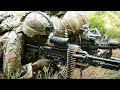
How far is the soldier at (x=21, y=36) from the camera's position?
3.58 m

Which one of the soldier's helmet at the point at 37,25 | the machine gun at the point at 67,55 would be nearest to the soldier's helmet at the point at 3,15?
the soldier's helmet at the point at 37,25

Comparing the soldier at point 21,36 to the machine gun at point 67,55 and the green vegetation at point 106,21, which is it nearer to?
the machine gun at point 67,55

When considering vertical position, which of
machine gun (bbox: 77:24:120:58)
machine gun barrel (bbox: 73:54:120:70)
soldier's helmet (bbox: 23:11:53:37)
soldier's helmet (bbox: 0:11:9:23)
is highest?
soldier's helmet (bbox: 0:11:9:23)

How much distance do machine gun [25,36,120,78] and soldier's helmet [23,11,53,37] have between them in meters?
0.18

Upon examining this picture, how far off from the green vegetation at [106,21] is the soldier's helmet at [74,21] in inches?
4.7

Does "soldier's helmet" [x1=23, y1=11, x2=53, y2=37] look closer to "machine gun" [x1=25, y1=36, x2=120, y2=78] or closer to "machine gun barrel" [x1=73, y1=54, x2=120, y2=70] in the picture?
"machine gun" [x1=25, y1=36, x2=120, y2=78]

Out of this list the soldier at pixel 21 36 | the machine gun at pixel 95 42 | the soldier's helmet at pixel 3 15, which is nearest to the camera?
the soldier at pixel 21 36

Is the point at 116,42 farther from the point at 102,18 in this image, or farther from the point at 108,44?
the point at 102,18

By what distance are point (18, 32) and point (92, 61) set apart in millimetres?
1044

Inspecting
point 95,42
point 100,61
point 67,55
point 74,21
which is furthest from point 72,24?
point 100,61

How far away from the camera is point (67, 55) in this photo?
3.75 meters

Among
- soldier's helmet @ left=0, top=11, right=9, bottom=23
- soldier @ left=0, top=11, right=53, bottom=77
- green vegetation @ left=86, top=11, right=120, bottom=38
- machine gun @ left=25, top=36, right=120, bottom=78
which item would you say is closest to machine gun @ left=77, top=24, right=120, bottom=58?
green vegetation @ left=86, top=11, right=120, bottom=38

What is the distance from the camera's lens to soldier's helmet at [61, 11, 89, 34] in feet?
14.0
